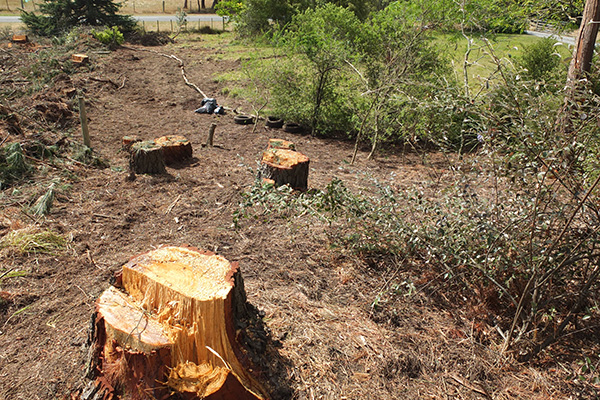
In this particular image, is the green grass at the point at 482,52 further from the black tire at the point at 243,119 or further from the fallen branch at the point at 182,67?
the fallen branch at the point at 182,67

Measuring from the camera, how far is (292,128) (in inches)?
324

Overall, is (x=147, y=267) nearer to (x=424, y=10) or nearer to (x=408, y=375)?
(x=408, y=375)

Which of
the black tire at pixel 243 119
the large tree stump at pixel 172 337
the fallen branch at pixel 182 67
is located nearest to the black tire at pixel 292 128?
the black tire at pixel 243 119

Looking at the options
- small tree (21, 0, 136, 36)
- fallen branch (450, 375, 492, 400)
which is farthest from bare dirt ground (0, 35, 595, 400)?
small tree (21, 0, 136, 36)

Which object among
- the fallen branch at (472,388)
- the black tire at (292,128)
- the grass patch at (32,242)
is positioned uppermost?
the fallen branch at (472,388)

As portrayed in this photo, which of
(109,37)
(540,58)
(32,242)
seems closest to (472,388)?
(32,242)

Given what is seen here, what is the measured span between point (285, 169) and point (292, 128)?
3.67 meters

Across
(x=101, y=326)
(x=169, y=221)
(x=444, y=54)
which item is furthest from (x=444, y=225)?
(x=444, y=54)

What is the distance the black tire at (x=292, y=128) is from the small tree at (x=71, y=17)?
12846 mm

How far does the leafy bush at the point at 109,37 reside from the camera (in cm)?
1455

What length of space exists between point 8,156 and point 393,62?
227 inches

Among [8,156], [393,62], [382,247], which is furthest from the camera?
[393,62]

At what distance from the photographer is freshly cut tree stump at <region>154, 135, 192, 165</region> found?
574 cm

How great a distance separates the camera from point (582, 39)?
516 cm
